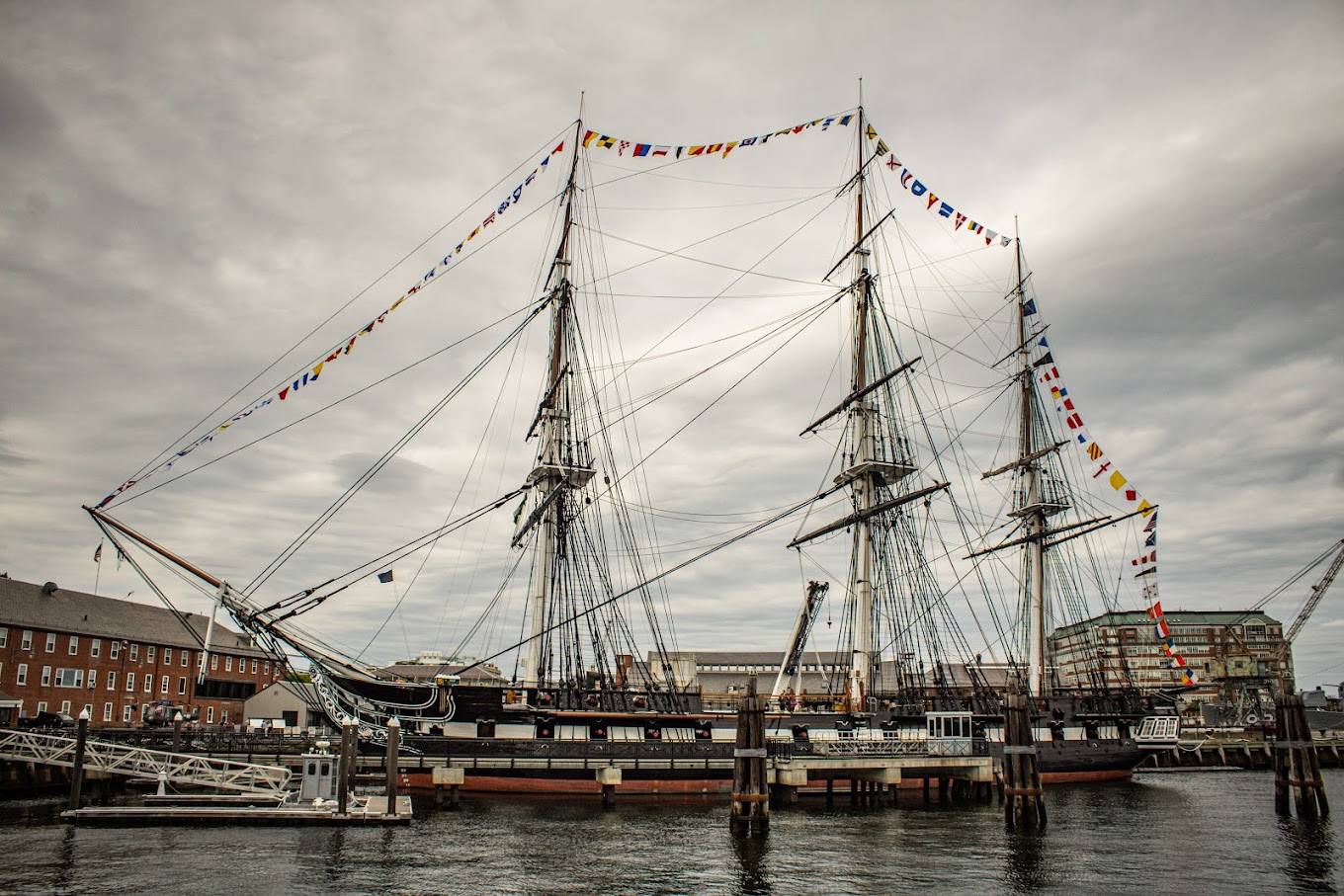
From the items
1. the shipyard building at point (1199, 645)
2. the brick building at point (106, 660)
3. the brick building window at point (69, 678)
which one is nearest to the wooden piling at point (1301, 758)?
the brick building at point (106, 660)

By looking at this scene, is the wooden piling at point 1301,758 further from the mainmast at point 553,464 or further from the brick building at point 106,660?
the brick building at point 106,660

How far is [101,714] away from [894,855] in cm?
5309

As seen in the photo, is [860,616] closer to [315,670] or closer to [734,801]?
[734,801]

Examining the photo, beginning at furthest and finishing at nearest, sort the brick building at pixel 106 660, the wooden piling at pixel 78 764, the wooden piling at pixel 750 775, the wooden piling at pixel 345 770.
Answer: the brick building at pixel 106 660 < the wooden piling at pixel 78 764 < the wooden piling at pixel 345 770 < the wooden piling at pixel 750 775

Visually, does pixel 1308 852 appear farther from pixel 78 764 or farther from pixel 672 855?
pixel 78 764

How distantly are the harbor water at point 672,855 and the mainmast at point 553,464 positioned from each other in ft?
30.3

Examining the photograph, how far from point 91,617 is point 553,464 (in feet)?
118

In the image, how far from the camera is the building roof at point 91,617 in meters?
52.8

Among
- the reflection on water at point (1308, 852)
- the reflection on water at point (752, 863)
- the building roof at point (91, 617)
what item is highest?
the building roof at point (91, 617)

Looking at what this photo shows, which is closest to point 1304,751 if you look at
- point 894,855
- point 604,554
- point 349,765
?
point 894,855

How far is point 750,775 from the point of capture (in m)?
27.4

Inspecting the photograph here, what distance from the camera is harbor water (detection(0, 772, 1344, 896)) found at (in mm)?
20578

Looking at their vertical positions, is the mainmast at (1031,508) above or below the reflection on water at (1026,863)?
above

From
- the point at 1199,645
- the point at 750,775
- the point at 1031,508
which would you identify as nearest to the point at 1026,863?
the point at 750,775
